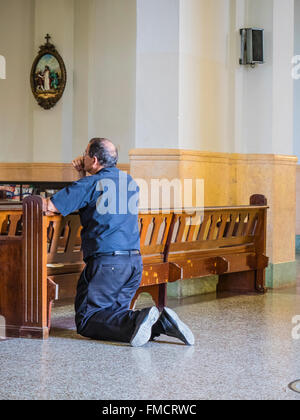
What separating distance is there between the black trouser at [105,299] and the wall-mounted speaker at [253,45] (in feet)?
13.8

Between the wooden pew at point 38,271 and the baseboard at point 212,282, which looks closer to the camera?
the wooden pew at point 38,271

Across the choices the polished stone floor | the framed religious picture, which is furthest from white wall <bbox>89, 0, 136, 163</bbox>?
the polished stone floor

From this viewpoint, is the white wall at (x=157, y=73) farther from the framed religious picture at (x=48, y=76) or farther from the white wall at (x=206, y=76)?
the framed religious picture at (x=48, y=76)

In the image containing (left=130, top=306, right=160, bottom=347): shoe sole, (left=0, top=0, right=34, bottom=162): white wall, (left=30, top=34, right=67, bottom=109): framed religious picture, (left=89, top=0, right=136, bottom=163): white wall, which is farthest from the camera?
(left=0, top=0, right=34, bottom=162): white wall

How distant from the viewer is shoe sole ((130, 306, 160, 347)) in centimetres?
527

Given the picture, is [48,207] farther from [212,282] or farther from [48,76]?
[48,76]

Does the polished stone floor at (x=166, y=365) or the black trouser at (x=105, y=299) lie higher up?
the black trouser at (x=105, y=299)

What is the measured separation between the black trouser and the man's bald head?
2.44 ft

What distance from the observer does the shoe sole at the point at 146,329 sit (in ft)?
17.3

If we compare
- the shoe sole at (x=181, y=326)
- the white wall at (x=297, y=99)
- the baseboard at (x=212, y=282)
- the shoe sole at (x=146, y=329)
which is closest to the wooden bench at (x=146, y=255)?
the baseboard at (x=212, y=282)

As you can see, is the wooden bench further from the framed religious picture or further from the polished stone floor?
the framed religious picture

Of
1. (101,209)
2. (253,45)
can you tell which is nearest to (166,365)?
(101,209)

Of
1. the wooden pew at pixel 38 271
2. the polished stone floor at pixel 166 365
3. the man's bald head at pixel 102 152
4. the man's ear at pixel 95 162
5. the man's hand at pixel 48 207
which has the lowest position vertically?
the polished stone floor at pixel 166 365
